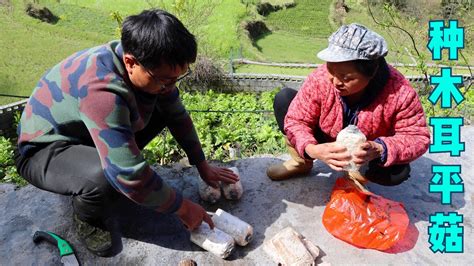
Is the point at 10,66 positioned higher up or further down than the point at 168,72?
further down

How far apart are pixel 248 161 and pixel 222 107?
3.29m

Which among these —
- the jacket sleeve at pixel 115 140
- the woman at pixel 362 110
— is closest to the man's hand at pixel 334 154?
the woman at pixel 362 110

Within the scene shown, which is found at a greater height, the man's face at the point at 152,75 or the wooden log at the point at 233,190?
the man's face at the point at 152,75

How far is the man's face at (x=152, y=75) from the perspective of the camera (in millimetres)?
1543

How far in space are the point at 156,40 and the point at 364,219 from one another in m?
1.44

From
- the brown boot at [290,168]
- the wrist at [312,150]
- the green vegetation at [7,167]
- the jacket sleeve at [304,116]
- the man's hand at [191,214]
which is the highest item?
the jacket sleeve at [304,116]

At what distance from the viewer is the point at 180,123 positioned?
7.17 feet

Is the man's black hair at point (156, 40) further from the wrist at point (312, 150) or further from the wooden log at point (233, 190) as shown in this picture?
the wooden log at point (233, 190)

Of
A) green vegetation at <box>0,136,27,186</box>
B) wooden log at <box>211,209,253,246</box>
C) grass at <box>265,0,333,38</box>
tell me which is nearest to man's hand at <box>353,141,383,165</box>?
wooden log at <box>211,209,253,246</box>

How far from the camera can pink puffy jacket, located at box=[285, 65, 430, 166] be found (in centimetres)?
195

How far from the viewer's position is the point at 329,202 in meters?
2.29

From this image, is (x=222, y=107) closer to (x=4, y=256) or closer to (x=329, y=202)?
(x=329, y=202)

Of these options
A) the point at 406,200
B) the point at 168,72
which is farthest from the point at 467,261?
the point at 168,72

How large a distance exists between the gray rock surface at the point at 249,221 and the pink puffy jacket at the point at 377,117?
1.45 ft
